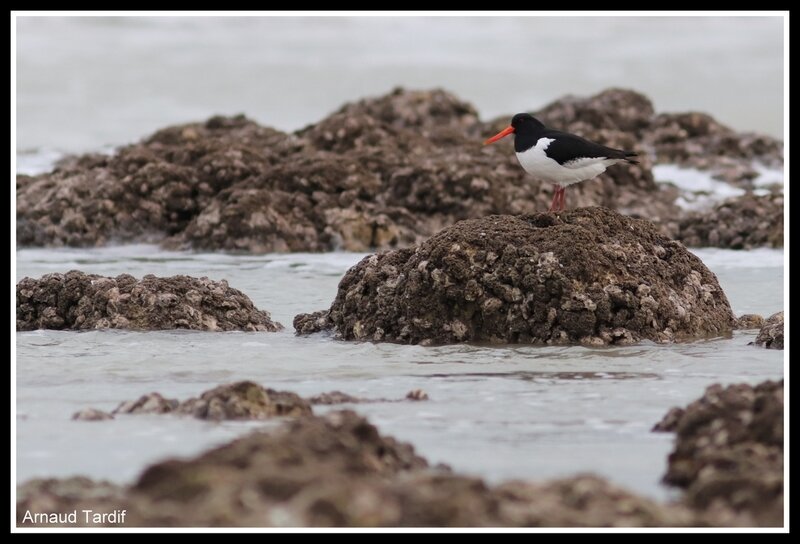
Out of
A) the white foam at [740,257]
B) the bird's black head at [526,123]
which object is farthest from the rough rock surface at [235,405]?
the white foam at [740,257]

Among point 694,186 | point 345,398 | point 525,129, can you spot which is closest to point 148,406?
point 345,398

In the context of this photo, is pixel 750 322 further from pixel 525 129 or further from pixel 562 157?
pixel 525 129

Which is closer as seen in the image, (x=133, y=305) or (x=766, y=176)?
(x=133, y=305)

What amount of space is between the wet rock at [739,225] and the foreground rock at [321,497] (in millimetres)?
13498

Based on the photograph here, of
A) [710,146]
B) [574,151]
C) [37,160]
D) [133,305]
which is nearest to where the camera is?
[133,305]

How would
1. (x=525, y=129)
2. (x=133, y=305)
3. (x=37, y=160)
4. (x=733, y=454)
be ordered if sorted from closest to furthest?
(x=733, y=454) < (x=133, y=305) < (x=525, y=129) < (x=37, y=160)

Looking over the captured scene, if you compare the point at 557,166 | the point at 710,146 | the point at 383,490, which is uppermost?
the point at 710,146

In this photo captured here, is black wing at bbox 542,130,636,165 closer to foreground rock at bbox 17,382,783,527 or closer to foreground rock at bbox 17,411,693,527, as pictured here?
foreground rock at bbox 17,382,783,527

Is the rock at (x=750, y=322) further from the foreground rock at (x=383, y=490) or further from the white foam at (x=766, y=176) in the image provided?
the white foam at (x=766, y=176)

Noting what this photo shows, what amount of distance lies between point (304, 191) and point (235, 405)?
38.8ft

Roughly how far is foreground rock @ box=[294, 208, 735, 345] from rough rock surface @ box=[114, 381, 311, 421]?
3001mm

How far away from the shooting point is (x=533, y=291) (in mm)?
9508

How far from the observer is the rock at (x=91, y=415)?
260 inches
